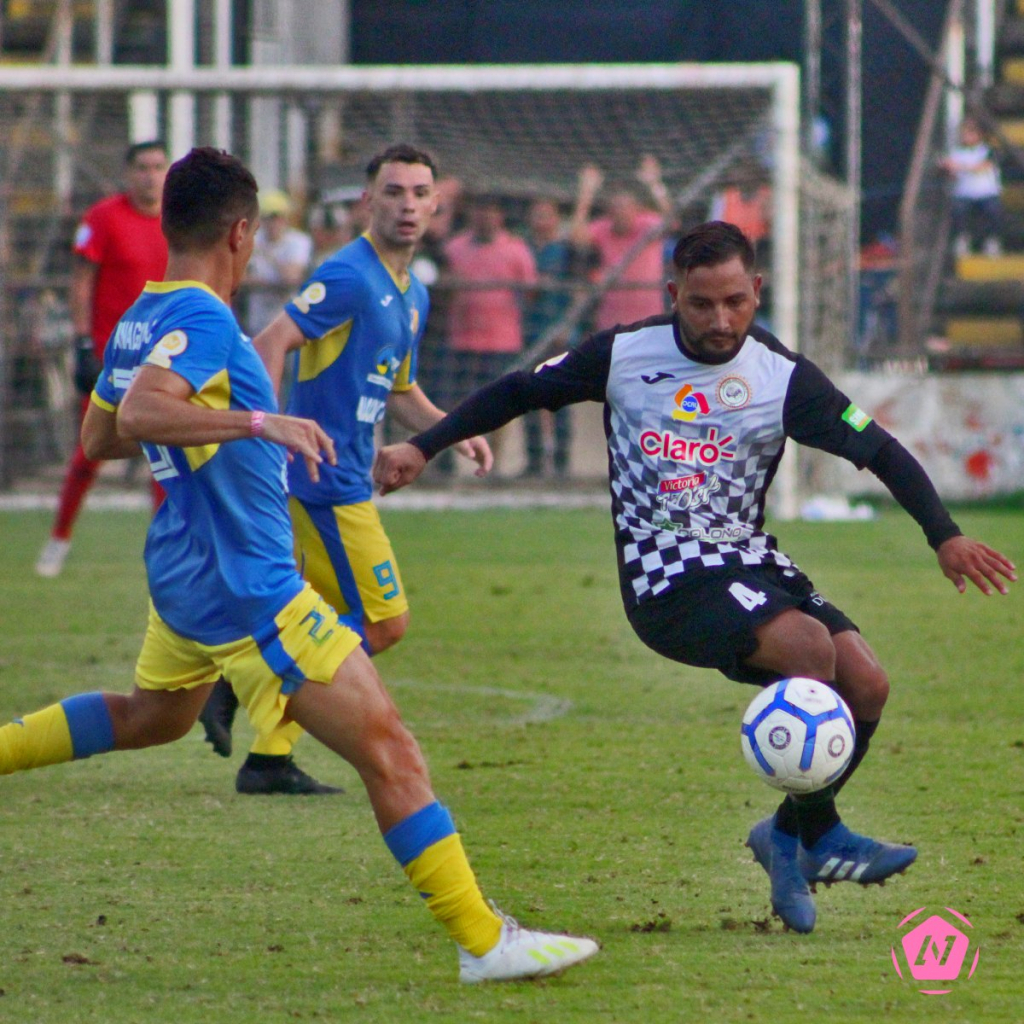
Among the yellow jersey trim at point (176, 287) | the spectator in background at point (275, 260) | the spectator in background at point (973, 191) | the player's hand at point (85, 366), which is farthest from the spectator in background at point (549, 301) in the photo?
the yellow jersey trim at point (176, 287)

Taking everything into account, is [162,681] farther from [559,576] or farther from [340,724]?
[559,576]

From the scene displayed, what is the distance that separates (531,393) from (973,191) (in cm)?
1464

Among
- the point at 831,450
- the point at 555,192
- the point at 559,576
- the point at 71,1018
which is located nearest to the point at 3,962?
the point at 71,1018

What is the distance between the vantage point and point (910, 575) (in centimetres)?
1177

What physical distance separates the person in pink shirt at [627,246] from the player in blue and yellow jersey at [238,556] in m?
11.8

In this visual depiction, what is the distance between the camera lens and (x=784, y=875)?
449 centimetres

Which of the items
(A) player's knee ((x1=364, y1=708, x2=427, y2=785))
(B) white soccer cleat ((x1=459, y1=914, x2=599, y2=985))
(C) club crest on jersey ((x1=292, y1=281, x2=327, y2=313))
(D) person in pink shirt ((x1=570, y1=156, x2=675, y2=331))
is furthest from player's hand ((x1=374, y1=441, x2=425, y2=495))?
(D) person in pink shirt ((x1=570, y1=156, x2=675, y2=331))

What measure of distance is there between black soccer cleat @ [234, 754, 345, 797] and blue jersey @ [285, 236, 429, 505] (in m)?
0.97

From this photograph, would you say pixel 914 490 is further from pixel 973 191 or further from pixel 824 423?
pixel 973 191


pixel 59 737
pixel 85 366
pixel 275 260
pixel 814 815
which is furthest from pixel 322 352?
pixel 275 260

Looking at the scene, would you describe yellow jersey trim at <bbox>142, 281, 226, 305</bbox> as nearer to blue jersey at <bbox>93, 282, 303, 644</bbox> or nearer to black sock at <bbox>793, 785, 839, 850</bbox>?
blue jersey at <bbox>93, 282, 303, 644</bbox>

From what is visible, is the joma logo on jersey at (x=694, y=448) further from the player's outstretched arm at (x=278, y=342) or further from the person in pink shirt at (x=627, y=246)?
the person in pink shirt at (x=627, y=246)

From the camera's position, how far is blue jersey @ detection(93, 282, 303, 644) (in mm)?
4098

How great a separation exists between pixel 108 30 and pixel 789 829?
19.1 meters
